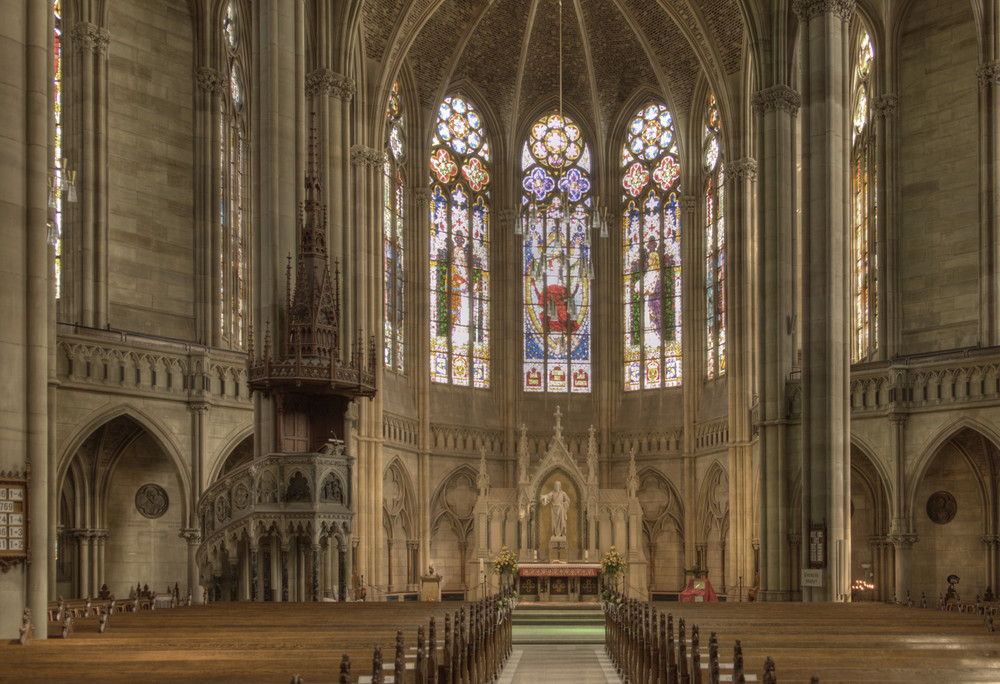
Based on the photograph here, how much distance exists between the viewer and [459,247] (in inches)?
1610

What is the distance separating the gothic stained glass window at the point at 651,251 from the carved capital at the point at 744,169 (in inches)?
192

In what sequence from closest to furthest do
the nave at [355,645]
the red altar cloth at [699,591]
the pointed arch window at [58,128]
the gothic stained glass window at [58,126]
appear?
the nave at [355,645] < the pointed arch window at [58,128] < the gothic stained glass window at [58,126] < the red altar cloth at [699,591]

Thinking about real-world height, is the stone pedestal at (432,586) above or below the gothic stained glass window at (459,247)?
below

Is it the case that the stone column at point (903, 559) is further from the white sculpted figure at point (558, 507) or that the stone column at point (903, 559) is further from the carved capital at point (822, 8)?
the carved capital at point (822, 8)

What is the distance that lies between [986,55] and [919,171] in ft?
11.0

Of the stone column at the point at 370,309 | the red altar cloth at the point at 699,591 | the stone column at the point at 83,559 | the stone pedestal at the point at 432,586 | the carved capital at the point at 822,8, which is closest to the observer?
the carved capital at the point at 822,8

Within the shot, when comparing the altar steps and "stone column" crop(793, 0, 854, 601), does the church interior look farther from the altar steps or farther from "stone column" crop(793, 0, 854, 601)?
the altar steps

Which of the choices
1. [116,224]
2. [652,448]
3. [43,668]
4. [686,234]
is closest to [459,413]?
[652,448]

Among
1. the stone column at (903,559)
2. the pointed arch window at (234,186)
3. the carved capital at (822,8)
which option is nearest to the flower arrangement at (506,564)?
the pointed arch window at (234,186)

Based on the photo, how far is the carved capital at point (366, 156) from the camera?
34.1m

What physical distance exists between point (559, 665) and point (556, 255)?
975 inches

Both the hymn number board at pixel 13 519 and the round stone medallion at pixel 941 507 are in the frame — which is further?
the round stone medallion at pixel 941 507

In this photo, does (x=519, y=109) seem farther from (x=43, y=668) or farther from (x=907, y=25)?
(x=43, y=668)

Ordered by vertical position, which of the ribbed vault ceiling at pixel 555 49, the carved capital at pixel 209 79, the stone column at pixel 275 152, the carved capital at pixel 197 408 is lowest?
the carved capital at pixel 197 408
